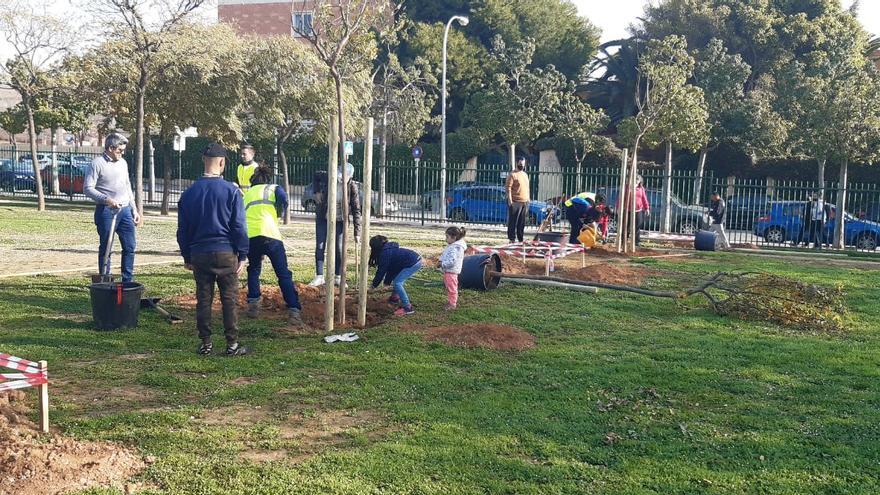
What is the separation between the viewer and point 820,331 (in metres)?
8.62

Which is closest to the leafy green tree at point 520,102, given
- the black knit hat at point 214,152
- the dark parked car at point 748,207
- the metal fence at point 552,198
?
the metal fence at point 552,198

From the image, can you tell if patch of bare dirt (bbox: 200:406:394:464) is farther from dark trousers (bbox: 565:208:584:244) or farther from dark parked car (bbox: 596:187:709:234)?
dark parked car (bbox: 596:187:709:234)

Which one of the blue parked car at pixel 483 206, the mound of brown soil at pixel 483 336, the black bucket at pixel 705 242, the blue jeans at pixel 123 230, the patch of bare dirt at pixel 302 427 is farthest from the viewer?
the blue parked car at pixel 483 206

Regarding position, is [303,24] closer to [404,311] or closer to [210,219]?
[210,219]

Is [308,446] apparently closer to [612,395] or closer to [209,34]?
[612,395]

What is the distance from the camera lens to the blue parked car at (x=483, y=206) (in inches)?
988

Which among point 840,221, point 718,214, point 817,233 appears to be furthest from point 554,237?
point 817,233

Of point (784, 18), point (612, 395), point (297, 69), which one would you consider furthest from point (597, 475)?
point (784, 18)

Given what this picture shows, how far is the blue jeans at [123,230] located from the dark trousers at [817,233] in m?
17.4

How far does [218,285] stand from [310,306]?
7.70 feet

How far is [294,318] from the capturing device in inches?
314

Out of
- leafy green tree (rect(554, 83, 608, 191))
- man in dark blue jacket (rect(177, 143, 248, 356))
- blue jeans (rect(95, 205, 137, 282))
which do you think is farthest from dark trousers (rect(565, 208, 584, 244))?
leafy green tree (rect(554, 83, 608, 191))

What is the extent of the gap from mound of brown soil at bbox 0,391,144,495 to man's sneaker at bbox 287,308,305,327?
10.8 ft

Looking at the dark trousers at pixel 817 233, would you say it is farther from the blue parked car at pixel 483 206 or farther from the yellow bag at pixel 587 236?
the yellow bag at pixel 587 236
